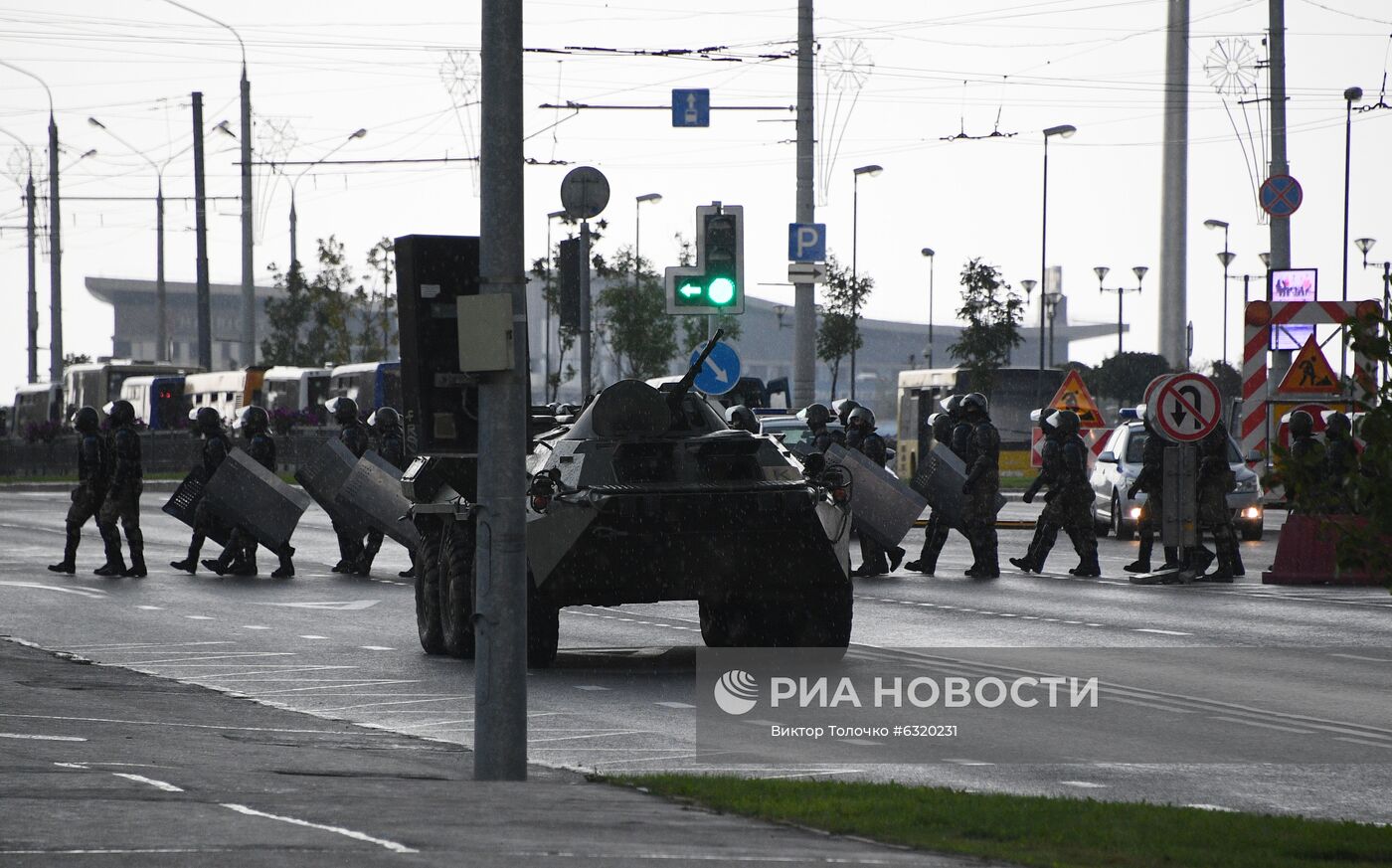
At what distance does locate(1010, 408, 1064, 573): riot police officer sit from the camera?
22.8 meters

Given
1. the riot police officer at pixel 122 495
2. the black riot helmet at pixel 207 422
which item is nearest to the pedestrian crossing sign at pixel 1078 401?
the black riot helmet at pixel 207 422

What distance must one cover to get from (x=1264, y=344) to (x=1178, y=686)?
12334 millimetres

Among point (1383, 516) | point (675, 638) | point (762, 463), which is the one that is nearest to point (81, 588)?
point (675, 638)

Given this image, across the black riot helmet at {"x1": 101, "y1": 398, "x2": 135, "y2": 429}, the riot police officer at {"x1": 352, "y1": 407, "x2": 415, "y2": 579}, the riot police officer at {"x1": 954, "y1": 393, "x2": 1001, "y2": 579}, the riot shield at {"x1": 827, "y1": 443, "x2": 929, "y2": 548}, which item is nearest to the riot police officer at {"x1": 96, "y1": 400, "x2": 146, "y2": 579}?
the black riot helmet at {"x1": 101, "y1": 398, "x2": 135, "y2": 429}

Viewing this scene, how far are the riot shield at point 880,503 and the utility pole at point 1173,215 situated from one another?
1384 inches

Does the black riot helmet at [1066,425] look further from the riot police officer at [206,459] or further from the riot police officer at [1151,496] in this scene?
the riot police officer at [206,459]

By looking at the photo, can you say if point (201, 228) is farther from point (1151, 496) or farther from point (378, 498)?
point (1151, 496)

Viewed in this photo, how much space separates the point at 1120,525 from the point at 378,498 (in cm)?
1174

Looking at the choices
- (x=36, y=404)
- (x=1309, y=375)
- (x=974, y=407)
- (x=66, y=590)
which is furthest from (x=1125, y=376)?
(x=66, y=590)

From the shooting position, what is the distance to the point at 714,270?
2212 cm

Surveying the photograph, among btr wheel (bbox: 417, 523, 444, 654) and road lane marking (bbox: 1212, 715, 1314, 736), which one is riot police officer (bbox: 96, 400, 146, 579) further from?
road lane marking (bbox: 1212, 715, 1314, 736)

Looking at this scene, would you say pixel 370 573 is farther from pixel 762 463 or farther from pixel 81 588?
pixel 762 463

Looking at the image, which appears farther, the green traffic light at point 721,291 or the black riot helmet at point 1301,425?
the green traffic light at point 721,291

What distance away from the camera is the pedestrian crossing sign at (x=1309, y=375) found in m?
23.4
